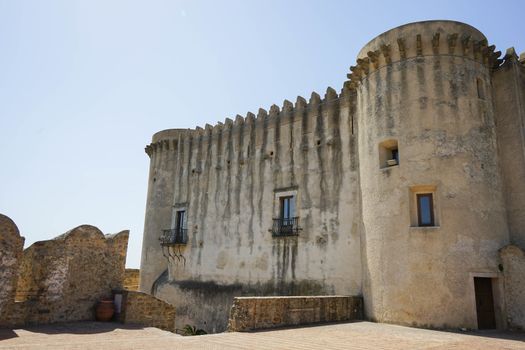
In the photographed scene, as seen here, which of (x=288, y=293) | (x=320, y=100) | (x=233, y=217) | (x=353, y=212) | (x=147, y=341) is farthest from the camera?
(x=233, y=217)

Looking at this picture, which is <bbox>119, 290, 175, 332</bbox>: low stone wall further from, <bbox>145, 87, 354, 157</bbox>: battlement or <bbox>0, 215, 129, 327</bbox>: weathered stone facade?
<bbox>145, 87, 354, 157</bbox>: battlement

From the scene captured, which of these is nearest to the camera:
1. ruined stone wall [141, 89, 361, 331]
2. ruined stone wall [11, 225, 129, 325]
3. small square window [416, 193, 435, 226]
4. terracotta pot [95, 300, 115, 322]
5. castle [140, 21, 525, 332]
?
ruined stone wall [11, 225, 129, 325]

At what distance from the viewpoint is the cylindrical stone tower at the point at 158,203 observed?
22672 mm

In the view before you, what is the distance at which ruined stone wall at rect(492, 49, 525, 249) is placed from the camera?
1236cm

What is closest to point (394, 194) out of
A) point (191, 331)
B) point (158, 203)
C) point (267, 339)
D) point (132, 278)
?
point (267, 339)

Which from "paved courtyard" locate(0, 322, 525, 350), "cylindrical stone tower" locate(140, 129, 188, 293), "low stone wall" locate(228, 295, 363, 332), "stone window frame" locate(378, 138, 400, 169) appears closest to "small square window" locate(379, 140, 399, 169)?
"stone window frame" locate(378, 138, 400, 169)

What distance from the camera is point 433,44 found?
43.4 ft

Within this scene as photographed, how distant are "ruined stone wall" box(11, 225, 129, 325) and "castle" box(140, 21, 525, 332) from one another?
20.9ft

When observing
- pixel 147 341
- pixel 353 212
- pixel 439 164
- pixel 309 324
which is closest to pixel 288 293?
pixel 353 212

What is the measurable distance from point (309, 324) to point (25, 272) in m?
7.67

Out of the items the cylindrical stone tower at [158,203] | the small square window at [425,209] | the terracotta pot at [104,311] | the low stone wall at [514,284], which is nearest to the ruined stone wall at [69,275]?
the terracotta pot at [104,311]

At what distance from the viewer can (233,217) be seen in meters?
19.1

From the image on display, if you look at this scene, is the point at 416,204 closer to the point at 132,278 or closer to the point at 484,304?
the point at 484,304

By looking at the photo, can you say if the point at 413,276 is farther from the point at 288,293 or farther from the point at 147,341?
the point at 147,341
